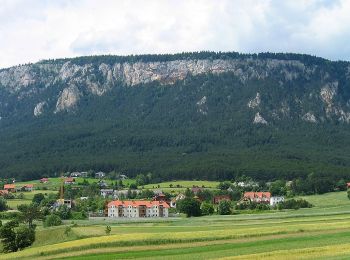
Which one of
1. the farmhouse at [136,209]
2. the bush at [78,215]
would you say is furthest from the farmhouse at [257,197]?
the bush at [78,215]

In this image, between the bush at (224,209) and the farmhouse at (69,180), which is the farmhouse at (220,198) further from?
the farmhouse at (69,180)

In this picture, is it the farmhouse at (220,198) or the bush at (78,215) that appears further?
the farmhouse at (220,198)

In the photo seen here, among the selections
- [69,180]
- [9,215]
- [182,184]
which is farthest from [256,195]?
[69,180]

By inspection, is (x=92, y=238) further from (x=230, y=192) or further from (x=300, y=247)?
(x=230, y=192)

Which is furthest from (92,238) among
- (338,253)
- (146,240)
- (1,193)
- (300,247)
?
(1,193)

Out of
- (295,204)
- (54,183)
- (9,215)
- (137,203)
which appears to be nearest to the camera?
(9,215)

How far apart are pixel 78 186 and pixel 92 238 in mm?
110394

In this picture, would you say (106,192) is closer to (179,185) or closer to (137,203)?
(179,185)

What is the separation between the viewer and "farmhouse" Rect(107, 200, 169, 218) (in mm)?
126188

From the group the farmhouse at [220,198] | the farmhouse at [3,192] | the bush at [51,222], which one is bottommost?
the bush at [51,222]

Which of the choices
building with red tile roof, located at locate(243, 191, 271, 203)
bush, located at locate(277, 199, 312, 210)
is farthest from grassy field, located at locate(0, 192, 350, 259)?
building with red tile roof, located at locate(243, 191, 271, 203)

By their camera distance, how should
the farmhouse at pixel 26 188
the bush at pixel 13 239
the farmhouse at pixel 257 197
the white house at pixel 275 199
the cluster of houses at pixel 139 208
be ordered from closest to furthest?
1. the bush at pixel 13 239
2. the cluster of houses at pixel 139 208
3. the white house at pixel 275 199
4. the farmhouse at pixel 257 197
5. the farmhouse at pixel 26 188

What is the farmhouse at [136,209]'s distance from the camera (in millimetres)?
126188

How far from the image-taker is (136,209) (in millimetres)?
131375
